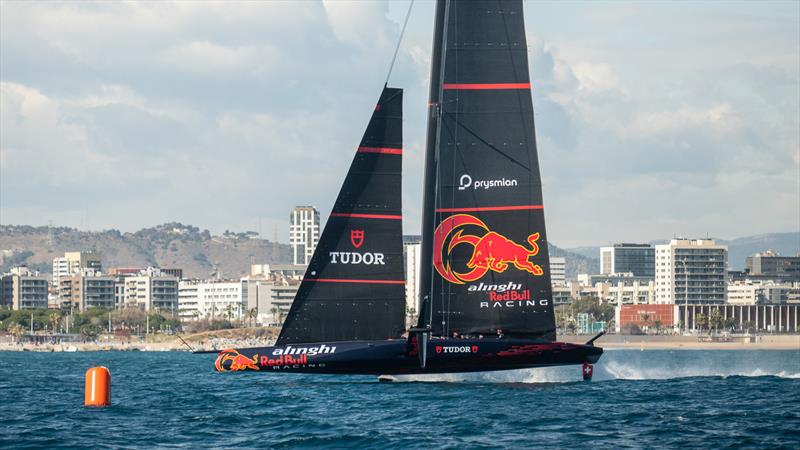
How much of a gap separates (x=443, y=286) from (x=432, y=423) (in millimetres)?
12546

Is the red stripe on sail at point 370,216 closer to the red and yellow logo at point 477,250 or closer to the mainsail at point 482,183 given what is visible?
the mainsail at point 482,183

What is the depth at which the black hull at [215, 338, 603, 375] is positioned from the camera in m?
44.4

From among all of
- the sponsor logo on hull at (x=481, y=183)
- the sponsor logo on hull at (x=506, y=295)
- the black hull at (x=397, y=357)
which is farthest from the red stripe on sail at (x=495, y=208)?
the black hull at (x=397, y=357)

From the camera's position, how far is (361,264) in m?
45.7

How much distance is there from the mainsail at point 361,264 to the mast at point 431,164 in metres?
0.80

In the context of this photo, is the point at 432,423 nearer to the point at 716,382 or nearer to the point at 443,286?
the point at 443,286

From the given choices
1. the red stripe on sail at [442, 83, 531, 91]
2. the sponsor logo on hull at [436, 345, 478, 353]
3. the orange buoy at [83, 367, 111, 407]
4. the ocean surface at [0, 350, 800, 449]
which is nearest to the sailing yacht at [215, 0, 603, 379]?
the red stripe on sail at [442, 83, 531, 91]

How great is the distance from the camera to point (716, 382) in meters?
49.8

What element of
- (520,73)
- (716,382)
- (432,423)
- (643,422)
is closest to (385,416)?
(432,423)

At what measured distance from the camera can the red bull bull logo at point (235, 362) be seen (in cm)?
4488

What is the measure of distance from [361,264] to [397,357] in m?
3.42

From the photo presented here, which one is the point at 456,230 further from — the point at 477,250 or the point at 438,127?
the point at 438,127

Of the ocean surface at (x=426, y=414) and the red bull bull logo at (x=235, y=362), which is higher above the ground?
the red bull bull logo at (x=235, y=362)

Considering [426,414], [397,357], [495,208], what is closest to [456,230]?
[495,208]
